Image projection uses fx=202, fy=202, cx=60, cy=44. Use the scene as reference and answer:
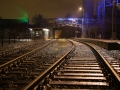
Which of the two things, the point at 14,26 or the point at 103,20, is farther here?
the point at 14,26

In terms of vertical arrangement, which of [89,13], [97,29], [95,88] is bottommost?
[95,88]

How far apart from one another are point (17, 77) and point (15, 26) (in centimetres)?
6559

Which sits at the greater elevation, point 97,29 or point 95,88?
point 97,29

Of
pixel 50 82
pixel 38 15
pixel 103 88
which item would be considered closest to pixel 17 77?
pixel 50 82

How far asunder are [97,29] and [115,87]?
180 ft

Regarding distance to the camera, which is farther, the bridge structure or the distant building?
the distant building

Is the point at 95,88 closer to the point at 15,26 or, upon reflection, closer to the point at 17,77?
the point at 17,77

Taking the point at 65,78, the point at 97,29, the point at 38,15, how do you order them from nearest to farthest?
the point at 65,78, the point at 97,29, the point at 38,15

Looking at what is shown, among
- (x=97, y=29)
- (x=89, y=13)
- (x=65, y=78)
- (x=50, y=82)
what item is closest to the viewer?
(x=50, y=82)

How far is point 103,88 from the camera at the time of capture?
5137mm

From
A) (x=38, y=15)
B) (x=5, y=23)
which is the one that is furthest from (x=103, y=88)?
Answer: (x=38, y=15)

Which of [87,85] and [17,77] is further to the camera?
[17,77]

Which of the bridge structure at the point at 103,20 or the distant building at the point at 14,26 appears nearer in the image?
the bridge structure at the point at 103,20

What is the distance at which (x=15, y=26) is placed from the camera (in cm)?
6994
